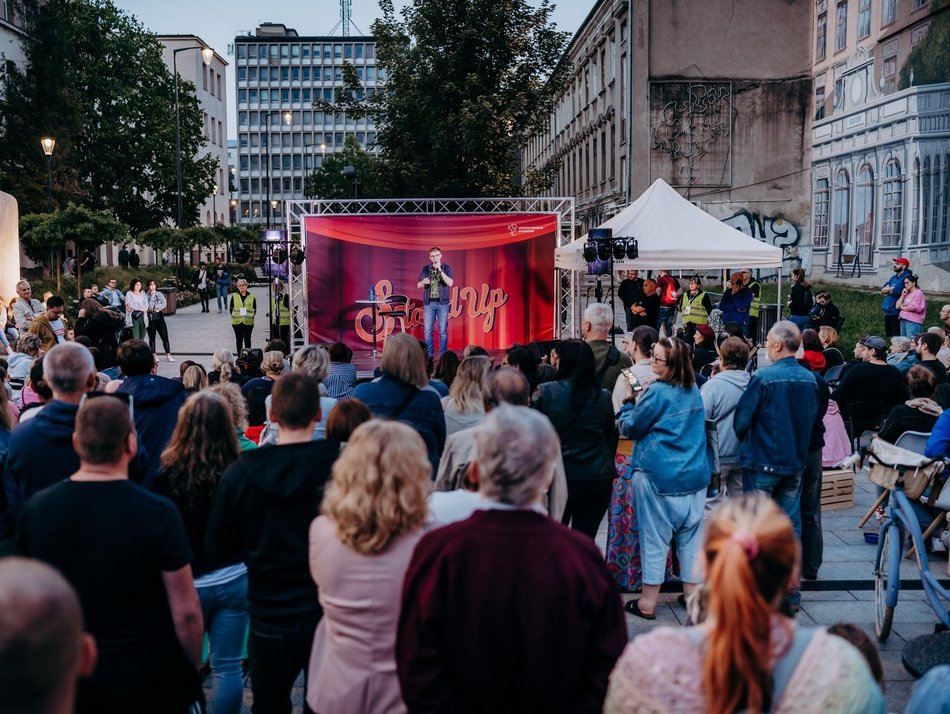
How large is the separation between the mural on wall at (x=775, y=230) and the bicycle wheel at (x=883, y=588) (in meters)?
24.6

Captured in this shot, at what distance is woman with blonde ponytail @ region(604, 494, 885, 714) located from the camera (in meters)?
2.04

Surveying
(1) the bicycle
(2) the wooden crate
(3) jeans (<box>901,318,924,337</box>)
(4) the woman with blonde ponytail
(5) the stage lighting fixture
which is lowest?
(2) the wooden crate

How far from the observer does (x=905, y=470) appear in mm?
5871

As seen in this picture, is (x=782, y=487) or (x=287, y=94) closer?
(x=782, y=487)

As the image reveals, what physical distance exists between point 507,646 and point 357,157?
7262 centimetres

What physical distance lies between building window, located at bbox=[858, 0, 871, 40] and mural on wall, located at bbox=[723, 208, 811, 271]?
7.14 meters

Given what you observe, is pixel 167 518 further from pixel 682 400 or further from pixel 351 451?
pixel 682 400

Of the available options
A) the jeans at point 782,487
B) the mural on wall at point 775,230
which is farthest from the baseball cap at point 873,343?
the mural on wall at point 775,230

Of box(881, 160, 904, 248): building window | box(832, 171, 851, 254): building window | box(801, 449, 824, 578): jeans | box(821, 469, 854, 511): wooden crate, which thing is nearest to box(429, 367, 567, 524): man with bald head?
box(801, 449, 824, 578): jeans

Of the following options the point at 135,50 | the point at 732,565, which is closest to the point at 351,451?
the point at 732,565

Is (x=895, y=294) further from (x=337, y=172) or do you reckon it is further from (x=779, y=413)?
(x=337, y=172)

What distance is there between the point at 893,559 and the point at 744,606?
4078 millimetres

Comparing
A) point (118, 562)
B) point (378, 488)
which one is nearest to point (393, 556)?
point (378, 488)

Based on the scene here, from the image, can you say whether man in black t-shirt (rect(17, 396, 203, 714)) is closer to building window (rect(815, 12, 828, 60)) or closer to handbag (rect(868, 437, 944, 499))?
handbag (rect(868, 437, 944, 499))
